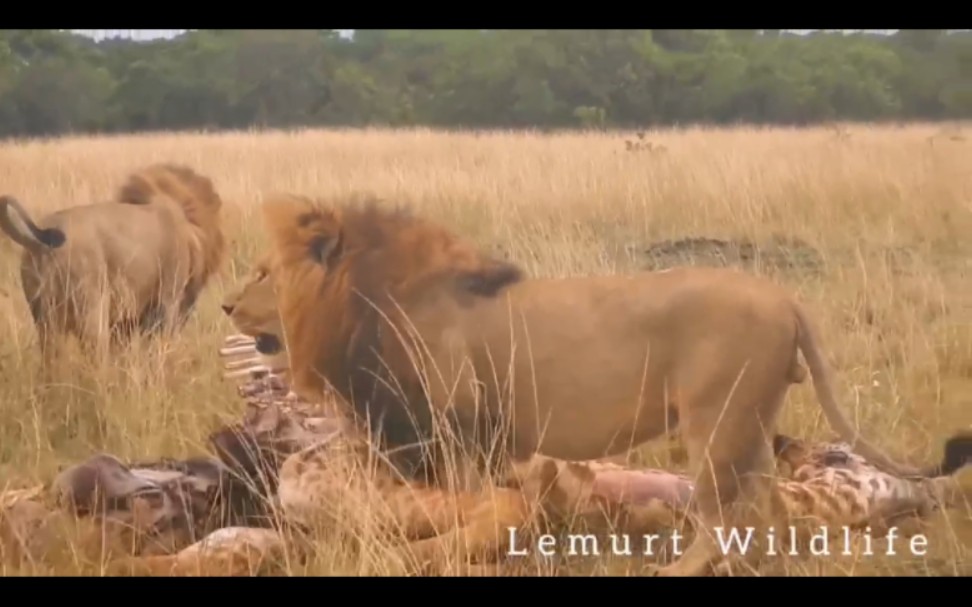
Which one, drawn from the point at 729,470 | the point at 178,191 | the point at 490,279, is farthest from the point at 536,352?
the point at 178,191

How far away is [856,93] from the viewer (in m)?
2.20

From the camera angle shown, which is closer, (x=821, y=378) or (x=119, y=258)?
(x=821, y=378)

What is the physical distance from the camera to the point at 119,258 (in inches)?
89.7

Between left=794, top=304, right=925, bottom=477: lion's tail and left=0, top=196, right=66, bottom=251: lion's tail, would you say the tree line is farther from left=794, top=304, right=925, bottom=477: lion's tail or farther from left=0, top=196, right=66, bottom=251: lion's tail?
left=794, top=304, right=925, bottom=477: lion's tail

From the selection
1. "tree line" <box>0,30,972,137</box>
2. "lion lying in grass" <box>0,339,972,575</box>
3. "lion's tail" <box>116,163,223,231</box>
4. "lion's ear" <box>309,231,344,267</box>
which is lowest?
"lion lying in grass" <box>0,339,972,575</box>

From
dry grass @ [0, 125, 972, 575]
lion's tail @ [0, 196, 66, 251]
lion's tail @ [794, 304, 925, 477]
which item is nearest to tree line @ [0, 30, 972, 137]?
dry grass @ [0, 125, 972, 575]

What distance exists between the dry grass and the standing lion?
4 cm

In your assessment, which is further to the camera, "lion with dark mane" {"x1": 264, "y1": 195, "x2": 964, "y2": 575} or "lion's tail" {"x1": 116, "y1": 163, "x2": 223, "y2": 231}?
"lion's tail" {"x1": 116, "y1": 163, "x2": 223, "y2": 231}

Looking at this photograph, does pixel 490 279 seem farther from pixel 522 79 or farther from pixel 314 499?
pixel 314 499

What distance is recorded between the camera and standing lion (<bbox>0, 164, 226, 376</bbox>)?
7.40 feet

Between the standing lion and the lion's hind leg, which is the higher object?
the standing lion

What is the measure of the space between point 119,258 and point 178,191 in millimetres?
169

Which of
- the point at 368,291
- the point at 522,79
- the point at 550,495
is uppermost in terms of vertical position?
the point at 522,79

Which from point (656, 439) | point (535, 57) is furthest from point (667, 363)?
point (535, 57)
